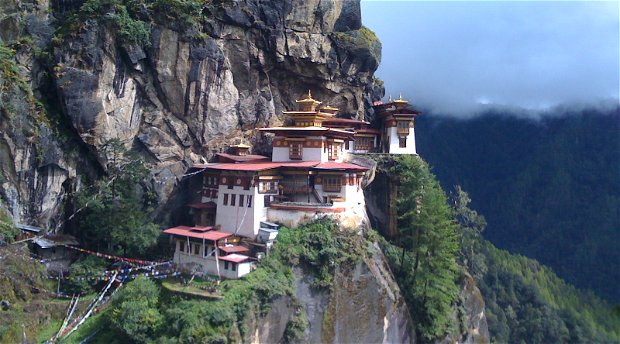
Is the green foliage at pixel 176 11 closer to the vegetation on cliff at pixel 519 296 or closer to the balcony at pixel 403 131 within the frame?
the balcony at pixel 403 131

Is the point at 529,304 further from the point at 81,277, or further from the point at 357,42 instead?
the point at 81,277

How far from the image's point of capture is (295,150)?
3847cm

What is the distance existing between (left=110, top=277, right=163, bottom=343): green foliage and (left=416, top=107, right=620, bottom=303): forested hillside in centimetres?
5221

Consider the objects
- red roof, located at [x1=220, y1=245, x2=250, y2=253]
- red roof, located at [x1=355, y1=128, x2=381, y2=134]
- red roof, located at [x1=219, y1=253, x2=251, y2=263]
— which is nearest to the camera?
red roof, located at [x1=219, y1=253, x2=251, y2=263]

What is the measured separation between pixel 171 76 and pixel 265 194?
9.85m

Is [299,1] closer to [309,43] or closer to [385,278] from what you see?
[309,43]

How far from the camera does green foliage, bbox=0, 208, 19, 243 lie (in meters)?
29.7

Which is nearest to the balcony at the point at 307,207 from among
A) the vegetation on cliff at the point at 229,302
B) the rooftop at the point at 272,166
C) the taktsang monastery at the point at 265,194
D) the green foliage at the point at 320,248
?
the taktsang monastery at the point at 265,194

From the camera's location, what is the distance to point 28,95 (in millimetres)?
32875

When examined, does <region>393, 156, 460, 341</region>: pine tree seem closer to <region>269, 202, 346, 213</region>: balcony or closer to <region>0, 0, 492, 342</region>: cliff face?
<region>0, 0, 492, 342</region>: cliff face

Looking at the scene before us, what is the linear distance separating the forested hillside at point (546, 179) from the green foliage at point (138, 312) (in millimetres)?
52215

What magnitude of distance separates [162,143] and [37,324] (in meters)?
13.2

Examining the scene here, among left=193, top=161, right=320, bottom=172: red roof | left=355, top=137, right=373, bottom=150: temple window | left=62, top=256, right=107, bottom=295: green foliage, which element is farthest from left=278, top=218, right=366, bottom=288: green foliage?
left=355, top=137, right=373, bottom=150: temple window

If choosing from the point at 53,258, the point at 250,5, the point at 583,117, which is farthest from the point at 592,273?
the point at 53,258
